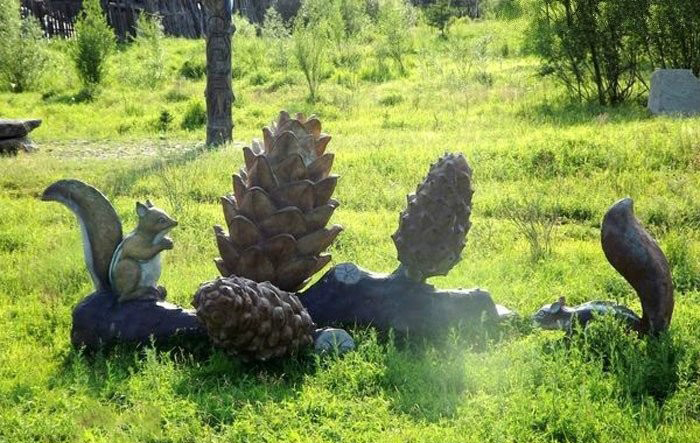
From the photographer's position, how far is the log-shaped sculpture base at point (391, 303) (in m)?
4.38

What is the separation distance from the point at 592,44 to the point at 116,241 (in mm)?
11685

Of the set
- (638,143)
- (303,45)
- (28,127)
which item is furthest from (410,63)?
(638,143)

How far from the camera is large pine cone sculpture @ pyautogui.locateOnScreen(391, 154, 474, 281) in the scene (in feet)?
13.9

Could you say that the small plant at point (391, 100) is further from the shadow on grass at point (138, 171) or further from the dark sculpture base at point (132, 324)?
the dark sculpture base at point (132, 324)

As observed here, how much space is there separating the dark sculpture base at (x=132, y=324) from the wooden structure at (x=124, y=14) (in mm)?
24903

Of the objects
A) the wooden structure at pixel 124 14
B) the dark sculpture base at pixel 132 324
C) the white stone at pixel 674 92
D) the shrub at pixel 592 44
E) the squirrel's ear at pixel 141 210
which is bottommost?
the dark sculpture base at pixel 132 324

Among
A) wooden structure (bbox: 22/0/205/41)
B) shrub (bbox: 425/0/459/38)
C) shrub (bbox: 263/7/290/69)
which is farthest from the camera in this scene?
shrub (bbox: 425/0/459/38)

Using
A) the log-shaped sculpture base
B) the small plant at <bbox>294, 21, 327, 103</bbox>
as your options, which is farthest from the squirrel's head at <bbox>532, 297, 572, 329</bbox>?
the small plant at <bbox>294, 21, 327, 103</bbox>

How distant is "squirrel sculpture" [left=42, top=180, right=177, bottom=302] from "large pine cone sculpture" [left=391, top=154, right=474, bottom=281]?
1.32m

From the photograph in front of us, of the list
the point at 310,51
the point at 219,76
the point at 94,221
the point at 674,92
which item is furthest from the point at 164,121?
the point at 94,221

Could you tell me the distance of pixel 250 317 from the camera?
377cm

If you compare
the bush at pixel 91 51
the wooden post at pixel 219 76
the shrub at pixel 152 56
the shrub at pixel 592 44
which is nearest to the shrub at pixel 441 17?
the shrub at pixel 152 56

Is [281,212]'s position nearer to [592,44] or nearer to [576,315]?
[576,315]

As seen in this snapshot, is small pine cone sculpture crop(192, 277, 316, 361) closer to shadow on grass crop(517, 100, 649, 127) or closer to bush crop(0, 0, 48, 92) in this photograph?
shadow on grass crop(517, 100, 649, 127)
